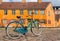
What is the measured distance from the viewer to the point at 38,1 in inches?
1649

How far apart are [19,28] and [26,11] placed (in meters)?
33.8

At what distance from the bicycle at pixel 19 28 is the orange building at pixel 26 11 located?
30.5 m

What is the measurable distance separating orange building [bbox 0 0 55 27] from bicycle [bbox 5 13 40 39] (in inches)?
1200

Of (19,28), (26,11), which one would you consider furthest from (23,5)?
(19,28)

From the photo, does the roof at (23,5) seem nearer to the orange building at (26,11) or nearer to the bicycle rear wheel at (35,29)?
the orange building at (26,11)

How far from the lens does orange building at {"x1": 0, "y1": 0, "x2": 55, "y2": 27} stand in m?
39.8

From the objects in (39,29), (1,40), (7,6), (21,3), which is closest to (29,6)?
(21,3)

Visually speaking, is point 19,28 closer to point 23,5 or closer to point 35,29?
point 35,29

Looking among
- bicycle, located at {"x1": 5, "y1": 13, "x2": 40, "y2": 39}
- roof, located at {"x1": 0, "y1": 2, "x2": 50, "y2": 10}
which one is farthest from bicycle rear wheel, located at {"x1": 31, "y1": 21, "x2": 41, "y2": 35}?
roof, located at {"x1": 0, "y1": 2, "x2": 50, "y2": 10}

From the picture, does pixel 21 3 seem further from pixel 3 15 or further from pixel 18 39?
pixel 18 39

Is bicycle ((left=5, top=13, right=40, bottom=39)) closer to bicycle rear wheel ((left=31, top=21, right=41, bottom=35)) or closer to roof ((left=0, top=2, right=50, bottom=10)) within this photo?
bicycle rear wheel ((left=31, top=21, right=41, bottom=35))

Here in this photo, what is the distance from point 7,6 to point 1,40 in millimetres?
36144

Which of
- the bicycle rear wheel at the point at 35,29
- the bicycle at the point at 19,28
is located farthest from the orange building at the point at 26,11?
the bicycle at the point at 19,28

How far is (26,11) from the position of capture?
134ft
